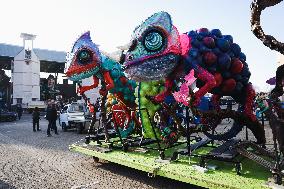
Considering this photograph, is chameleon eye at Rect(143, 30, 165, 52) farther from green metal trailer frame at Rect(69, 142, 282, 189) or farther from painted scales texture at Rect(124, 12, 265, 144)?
green metal trailer frame at Rect(69, 142, 282, 189)

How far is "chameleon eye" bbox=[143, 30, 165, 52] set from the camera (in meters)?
5.43

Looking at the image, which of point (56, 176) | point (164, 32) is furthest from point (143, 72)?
point (56, 176)

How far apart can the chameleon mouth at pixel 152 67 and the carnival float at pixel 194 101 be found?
2 centimetres

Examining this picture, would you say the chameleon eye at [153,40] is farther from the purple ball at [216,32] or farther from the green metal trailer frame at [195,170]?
the green metal trailer frame at [195,170]

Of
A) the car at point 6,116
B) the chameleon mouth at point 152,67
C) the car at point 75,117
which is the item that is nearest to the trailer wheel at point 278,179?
the chameleon mouth at point 152,67

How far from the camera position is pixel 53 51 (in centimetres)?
4116

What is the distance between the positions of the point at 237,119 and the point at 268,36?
2920 millimetres

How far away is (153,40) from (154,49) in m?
0.17

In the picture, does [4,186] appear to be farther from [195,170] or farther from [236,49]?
[236,49]

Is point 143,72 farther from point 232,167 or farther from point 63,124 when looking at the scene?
point 63,124

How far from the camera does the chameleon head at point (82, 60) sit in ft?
24.8

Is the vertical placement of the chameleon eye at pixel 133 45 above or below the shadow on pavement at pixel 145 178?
above

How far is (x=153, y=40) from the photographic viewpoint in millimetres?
5461

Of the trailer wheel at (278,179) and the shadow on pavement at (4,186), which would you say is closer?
the trailer wheel at (278,179)
